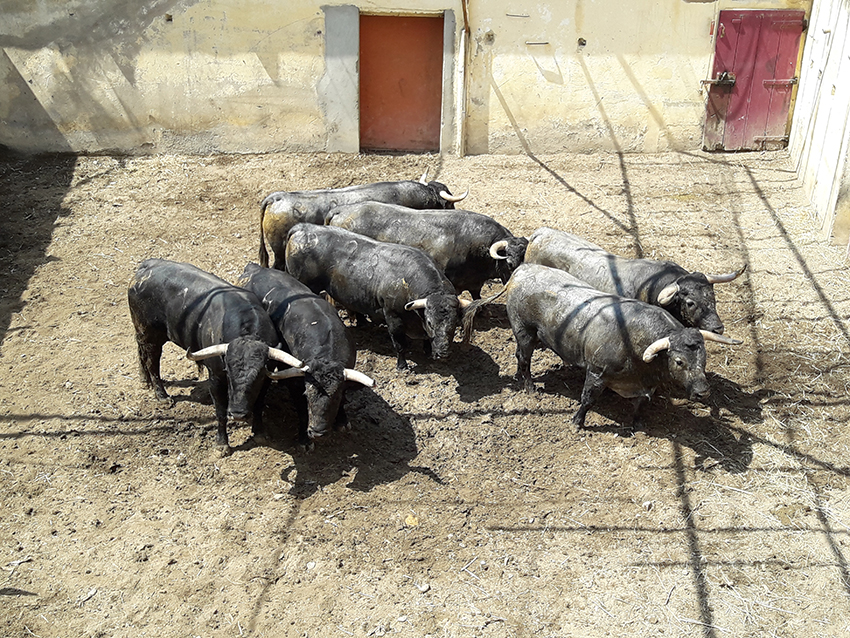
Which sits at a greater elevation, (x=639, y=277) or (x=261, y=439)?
(x=639, y=277)

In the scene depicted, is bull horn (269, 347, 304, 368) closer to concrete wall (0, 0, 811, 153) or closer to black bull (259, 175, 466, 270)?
black bull (259, 175, 466, 270)

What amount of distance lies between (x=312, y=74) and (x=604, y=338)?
894 centimetres

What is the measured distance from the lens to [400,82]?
15344 millimetres

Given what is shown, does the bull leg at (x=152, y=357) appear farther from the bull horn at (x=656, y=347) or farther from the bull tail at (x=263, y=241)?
the bull horn at (x=656, y=347)

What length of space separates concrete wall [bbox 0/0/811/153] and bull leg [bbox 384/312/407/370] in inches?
259

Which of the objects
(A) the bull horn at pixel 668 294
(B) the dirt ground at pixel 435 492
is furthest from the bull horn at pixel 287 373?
(A) the bull horn at pixel 668 294

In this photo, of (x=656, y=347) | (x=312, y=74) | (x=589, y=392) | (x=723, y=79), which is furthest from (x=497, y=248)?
(x=723, y=79)

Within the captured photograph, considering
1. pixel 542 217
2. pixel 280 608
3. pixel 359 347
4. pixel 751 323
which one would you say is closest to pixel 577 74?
pixel 542 217

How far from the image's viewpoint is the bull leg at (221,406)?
786cm

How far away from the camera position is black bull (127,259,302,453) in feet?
24.5

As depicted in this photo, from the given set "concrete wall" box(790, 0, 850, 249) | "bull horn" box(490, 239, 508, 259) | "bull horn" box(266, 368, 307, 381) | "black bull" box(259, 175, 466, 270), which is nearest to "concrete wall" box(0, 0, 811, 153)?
"concrete wall" box(790, 0, 850, 249)

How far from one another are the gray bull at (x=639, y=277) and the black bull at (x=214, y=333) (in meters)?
3.61

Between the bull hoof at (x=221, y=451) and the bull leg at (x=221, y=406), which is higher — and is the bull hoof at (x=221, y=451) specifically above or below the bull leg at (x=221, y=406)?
below

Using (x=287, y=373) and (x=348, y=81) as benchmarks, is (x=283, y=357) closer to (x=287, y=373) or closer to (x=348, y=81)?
(x=287, y=373)
